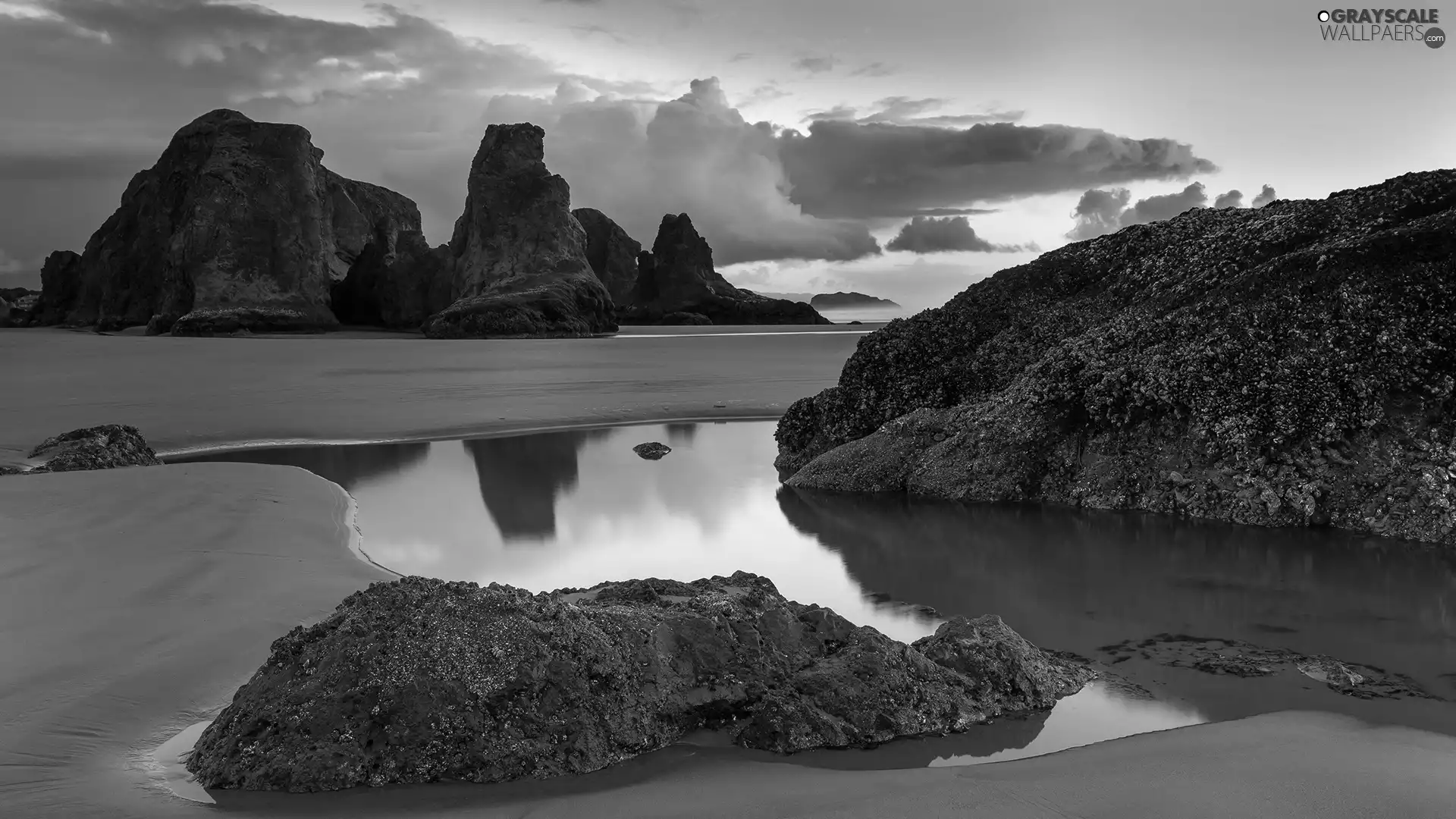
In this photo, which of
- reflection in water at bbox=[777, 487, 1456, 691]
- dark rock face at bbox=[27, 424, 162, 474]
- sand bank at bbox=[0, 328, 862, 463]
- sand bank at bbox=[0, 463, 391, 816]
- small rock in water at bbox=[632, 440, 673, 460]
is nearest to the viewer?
sand bank at bbox=[0, 463, 391, 816]

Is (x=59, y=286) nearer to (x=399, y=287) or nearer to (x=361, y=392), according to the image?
(x=399, y=287)

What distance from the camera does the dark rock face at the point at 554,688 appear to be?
281 cm

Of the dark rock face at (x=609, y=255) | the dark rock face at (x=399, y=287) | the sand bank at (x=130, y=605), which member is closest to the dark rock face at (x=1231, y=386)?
the sand bank at (x=130, y=605)

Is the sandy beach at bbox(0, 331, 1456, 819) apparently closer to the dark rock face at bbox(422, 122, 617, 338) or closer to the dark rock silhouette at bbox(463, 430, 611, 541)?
the dark rock silhouette at bbox(463, 430, 611, 541)

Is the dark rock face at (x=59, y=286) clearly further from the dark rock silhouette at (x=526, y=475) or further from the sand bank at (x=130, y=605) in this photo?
the sand bank at (x=130, y=605)

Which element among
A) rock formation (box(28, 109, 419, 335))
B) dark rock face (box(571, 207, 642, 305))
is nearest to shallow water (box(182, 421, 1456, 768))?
rock formation (box(28, 109, 419, 335))

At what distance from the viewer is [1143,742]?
10.9 feet

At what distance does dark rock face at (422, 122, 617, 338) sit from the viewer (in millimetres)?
67062

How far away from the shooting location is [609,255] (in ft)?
459

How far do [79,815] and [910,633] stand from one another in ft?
10.9

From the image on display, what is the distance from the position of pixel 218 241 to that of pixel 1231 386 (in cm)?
7262

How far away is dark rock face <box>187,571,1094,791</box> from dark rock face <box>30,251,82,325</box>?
323 feet

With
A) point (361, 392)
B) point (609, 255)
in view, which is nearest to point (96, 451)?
point (361, 392)

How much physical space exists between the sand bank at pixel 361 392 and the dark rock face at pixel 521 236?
111ft
